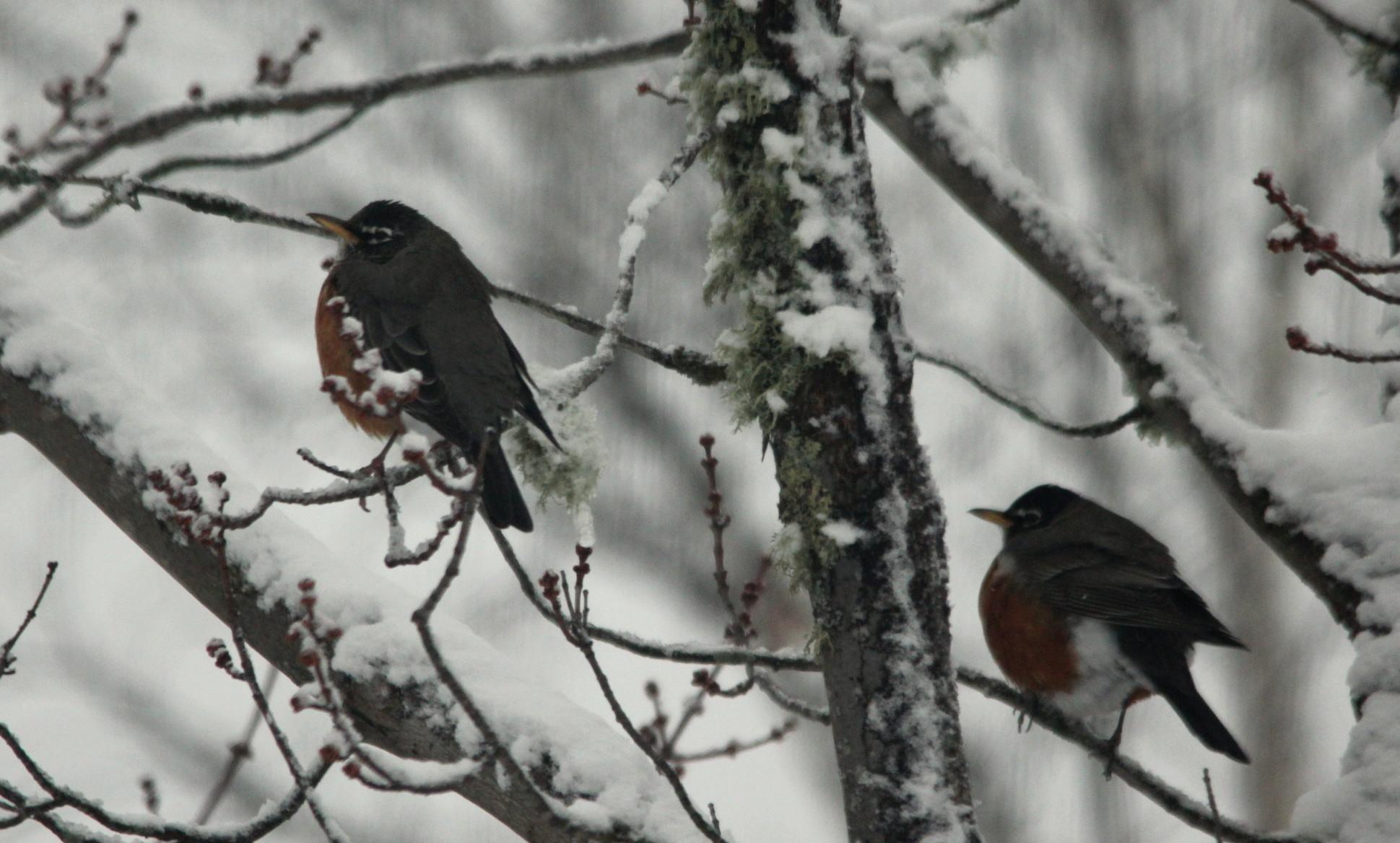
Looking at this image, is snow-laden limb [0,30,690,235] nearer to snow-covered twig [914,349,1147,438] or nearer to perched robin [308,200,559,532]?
perched robin [308,200,559,532]

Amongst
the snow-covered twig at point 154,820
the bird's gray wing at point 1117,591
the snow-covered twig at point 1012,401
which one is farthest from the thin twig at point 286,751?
the bird's gray wing at point 1117,591

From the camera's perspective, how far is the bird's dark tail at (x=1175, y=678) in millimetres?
3607

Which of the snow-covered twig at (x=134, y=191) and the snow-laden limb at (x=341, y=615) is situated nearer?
the snow-laden limb at (x=341, y=615)

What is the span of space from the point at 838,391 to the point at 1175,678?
2.12 meters

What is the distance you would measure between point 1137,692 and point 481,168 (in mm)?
8693

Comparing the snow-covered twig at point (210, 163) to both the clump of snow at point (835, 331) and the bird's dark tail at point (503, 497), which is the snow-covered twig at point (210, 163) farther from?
the clump of snow at point (835, 331)

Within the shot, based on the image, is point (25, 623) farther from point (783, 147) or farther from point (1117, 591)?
point (1117, 591)

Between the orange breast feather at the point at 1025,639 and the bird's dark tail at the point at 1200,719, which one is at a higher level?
the orange breast feather at the point at 1025,639

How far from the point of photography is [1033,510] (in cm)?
486

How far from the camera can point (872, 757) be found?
7.23 ft

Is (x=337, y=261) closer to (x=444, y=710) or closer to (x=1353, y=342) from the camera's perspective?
(x=444, y=710)

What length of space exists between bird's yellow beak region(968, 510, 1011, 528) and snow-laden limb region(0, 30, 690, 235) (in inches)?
100

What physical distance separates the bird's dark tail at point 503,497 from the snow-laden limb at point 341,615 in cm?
49

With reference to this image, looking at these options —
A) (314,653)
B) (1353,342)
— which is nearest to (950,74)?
(314,653)
